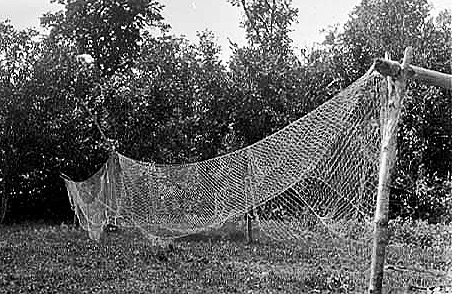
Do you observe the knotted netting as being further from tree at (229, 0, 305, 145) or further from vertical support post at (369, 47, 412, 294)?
tree at (229, 0, 305, 145)

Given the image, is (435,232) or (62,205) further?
(62,205)

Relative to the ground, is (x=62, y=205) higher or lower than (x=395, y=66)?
lower

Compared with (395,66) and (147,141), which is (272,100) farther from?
(395,66)

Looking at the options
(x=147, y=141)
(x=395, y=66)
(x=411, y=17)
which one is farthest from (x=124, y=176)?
(x=411, y=17)

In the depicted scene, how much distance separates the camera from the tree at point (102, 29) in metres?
14.6

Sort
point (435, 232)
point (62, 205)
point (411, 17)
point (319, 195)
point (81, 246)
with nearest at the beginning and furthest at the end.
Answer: point (319, 195) → point (81, 246) → point (435, 232) → point (62, 205) → point (411, 17)

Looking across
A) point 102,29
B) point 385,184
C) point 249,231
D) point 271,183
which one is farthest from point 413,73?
point 102,29

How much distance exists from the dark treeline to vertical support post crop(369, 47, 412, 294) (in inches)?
314

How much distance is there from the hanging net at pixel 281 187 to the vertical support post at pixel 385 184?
3.54 feet

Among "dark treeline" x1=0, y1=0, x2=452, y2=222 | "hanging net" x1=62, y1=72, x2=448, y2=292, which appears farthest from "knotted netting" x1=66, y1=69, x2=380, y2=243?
"dark treeline" x1=0, y1=0, x2=452, y2=222

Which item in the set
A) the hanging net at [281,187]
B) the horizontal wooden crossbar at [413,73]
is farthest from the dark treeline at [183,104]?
the horizontal wooden crossbar at [413,73]

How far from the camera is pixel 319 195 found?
8.47 meters

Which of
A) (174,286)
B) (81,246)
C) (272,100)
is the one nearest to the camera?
(174,286)

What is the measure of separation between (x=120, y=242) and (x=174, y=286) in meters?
3.20
